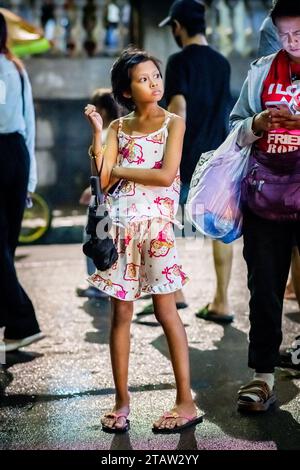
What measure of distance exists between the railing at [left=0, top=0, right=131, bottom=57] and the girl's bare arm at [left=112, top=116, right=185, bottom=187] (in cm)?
1062

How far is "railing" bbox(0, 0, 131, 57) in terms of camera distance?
14.6m

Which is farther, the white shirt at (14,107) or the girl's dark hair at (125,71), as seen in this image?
the white shirt at (14,107)

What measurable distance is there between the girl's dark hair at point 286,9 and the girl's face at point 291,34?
0.07ft

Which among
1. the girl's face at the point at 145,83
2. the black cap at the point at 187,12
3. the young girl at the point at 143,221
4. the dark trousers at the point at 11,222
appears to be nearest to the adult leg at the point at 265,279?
the young girl at the point at 143,221

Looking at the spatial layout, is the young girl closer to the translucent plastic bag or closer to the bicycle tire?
the translucent plastic bag

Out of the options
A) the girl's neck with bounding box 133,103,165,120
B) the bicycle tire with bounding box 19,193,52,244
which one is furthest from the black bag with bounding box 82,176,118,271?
the bicycle tire with bounding box 19,193,52,244

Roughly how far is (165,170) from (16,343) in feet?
7.10

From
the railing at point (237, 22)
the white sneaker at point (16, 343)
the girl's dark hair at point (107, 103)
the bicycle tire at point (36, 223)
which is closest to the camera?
the white sneaker at point (16, 343)

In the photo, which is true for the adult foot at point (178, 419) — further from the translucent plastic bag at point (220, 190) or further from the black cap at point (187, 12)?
the black cap at point (187, 12)

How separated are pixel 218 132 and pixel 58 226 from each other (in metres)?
5.52

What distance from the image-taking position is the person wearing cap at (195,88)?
20.9 feet

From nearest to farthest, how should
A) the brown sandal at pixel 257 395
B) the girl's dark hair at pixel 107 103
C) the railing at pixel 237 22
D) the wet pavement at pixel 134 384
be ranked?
the wet pavement at pixel 134 384, the brown sandal at pixel 257 395, the girl's dark hair at pixel 107 103, the railing at pixel 237 22

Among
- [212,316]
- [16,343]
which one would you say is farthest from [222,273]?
[16,343]

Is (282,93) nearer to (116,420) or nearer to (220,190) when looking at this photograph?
(220,190)
